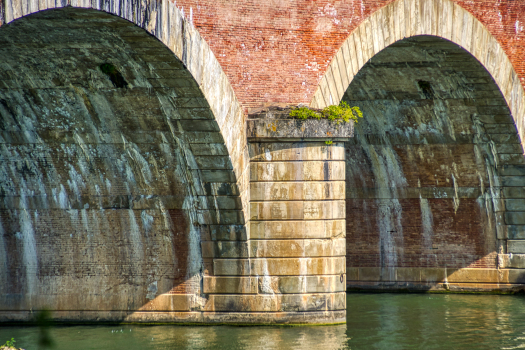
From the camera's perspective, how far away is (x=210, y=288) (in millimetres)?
13938

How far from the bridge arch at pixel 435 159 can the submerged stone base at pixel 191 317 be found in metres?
5.37

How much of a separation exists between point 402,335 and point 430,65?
5712 millimetres

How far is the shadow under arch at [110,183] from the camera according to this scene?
1207cm

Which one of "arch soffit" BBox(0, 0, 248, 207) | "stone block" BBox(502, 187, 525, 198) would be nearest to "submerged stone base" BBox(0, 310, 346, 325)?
"arch soffit" BBox(0, 0, 248, 207)

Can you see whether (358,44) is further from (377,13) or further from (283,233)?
(283,233)

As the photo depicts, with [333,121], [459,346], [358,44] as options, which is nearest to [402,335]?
[459,346]

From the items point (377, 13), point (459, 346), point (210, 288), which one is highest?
point (377, 13)

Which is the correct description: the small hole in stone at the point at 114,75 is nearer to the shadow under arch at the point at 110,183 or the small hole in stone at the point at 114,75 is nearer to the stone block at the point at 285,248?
the shadow under arch at the point at 110,183

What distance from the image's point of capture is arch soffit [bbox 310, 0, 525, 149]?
46.3 feet

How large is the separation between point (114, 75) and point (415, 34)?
5.87 meters

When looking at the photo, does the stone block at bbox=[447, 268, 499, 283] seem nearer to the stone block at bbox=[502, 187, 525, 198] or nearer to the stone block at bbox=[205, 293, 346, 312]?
the stone block at bbox=[502, 187, 525, 198]

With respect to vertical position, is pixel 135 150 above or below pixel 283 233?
above

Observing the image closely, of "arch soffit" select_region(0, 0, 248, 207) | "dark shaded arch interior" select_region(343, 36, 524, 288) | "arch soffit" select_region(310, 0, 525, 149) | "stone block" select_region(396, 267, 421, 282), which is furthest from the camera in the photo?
"stone block" select_region(396, 267, 421, 282)

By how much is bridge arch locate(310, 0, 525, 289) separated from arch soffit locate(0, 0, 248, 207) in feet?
14.6
